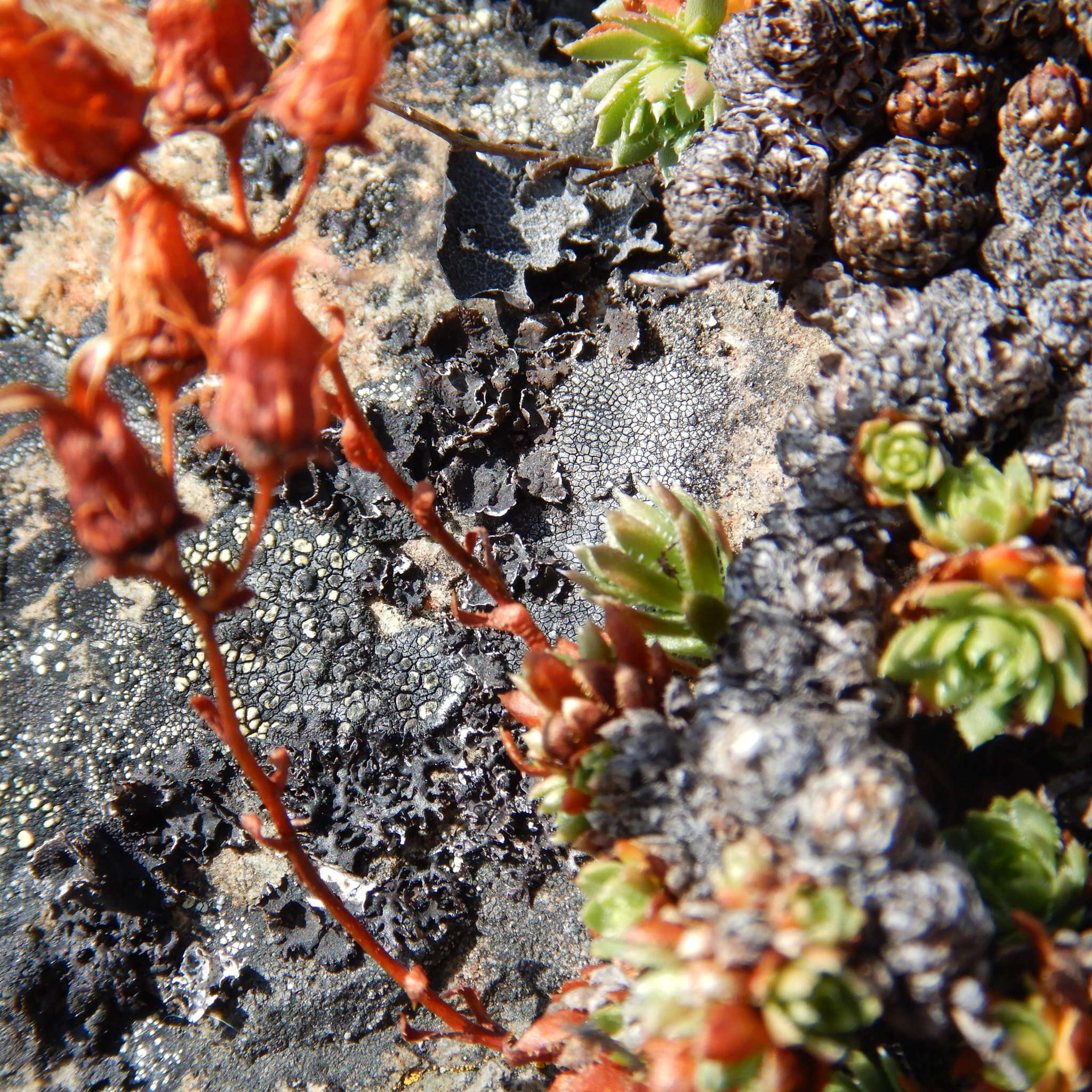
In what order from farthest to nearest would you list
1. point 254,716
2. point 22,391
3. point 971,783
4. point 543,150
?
point 543,150 → point 254,716 → point 971,783 → point 22,391

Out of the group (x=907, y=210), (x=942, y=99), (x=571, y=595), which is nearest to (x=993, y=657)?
(x=907, y=210)

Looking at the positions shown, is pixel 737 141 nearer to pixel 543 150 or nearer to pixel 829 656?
pixel 543 150

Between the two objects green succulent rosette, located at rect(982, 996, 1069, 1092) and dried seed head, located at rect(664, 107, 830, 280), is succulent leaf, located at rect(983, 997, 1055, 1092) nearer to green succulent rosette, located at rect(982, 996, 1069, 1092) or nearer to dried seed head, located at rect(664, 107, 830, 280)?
green succulent rosette, located at rect(982, 996, 1069, 1092)

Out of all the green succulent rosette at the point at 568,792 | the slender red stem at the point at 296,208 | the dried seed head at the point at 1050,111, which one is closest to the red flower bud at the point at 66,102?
the slender red stem at the point at 296,208

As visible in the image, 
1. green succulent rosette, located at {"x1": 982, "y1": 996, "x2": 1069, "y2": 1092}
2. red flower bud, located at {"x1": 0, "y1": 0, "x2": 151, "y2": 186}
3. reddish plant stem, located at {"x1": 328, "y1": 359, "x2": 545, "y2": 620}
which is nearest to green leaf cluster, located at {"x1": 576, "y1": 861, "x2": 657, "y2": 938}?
green succulent rosette, located at {"x1": 982, "y1": 996, "x2": 1069, "y2": 1092}

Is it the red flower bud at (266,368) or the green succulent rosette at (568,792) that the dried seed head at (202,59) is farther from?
the green succulent rosette at (568,792)

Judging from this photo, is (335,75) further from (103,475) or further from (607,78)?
(607,78)

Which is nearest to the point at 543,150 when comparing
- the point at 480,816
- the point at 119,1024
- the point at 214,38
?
the point at 214,38
